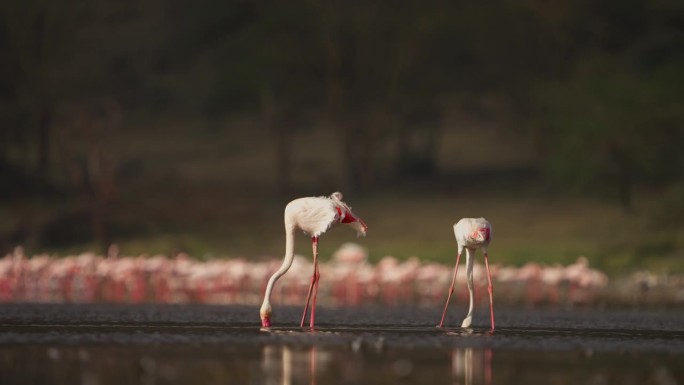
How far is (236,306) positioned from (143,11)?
3806cm

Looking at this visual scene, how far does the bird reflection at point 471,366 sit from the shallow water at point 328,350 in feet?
0.06

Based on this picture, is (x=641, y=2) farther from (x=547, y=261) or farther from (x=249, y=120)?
(x=249, y=120)

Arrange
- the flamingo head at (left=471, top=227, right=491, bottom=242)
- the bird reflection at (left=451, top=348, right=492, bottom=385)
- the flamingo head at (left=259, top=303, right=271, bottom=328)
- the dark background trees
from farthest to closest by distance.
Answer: the dark background trees → the flamingo head at (left=471, top=227, right=491, bottom=242) → the flamingo head at (left=259, top=303, right=271, bottom=328) → the bird reflection at (left=451, top=348, right=492, bottom=385)

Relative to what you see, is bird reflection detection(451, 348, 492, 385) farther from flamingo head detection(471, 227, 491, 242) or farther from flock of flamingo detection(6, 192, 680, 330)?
flock of flamingo detection(6, 192, 680, 330)

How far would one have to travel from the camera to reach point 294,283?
1242 inches

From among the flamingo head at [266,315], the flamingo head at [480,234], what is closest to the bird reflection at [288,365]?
the flamingo head at [266,315]

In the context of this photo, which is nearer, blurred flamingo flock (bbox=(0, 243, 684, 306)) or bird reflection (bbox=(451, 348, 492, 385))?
bird reflection (bbox=(451, 348, 492, 385))

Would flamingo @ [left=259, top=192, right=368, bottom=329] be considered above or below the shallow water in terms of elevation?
above

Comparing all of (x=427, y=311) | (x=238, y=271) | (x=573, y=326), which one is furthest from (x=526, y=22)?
(x=573, y=326)

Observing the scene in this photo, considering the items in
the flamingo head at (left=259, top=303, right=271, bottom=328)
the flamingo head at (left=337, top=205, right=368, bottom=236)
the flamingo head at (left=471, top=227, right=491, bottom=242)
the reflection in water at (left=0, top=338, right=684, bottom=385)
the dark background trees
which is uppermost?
the dark background trees

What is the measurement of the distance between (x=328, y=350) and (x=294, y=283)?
48.8 feet

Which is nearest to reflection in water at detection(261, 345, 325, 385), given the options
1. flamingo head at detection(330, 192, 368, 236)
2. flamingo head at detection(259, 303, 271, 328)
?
flamingo head at detection(259, 303, 271, 328)

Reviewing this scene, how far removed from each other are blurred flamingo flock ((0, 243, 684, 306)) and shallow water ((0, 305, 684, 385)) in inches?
261

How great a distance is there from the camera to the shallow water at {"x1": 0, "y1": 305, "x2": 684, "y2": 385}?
46.3 feet
